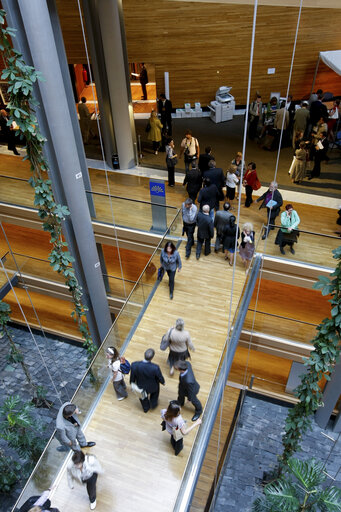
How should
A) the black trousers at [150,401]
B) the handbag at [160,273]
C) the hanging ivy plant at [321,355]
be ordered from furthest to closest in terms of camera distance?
the handbag at [160,273], the black trousers at [150,401], the hanging ivy plant at [321,355]

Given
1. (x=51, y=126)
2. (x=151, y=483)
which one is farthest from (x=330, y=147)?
(x=151, y=483)

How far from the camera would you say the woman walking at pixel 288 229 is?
793cm

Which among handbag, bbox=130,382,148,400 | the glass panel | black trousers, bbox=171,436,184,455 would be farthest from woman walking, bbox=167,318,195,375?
the glass panel

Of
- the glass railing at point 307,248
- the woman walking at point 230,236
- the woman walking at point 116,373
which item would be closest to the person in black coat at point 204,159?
the woman walking at point 230,236

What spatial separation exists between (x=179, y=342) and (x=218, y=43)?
11.0 meters

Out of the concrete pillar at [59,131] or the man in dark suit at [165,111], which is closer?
the concrete pillar at [59,131]

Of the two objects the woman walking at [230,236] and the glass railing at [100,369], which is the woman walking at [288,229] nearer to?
the woman walking at [230,236]

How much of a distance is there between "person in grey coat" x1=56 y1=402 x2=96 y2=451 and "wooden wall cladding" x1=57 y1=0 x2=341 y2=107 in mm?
11747

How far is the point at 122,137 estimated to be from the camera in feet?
38.4

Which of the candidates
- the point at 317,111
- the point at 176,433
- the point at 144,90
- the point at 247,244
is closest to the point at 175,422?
the point at 176,433

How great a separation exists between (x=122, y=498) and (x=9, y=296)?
1057 cm

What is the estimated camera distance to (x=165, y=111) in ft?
42.0

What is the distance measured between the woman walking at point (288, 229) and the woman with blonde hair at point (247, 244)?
2.19 ft

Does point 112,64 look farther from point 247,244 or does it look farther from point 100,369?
point 100,369
